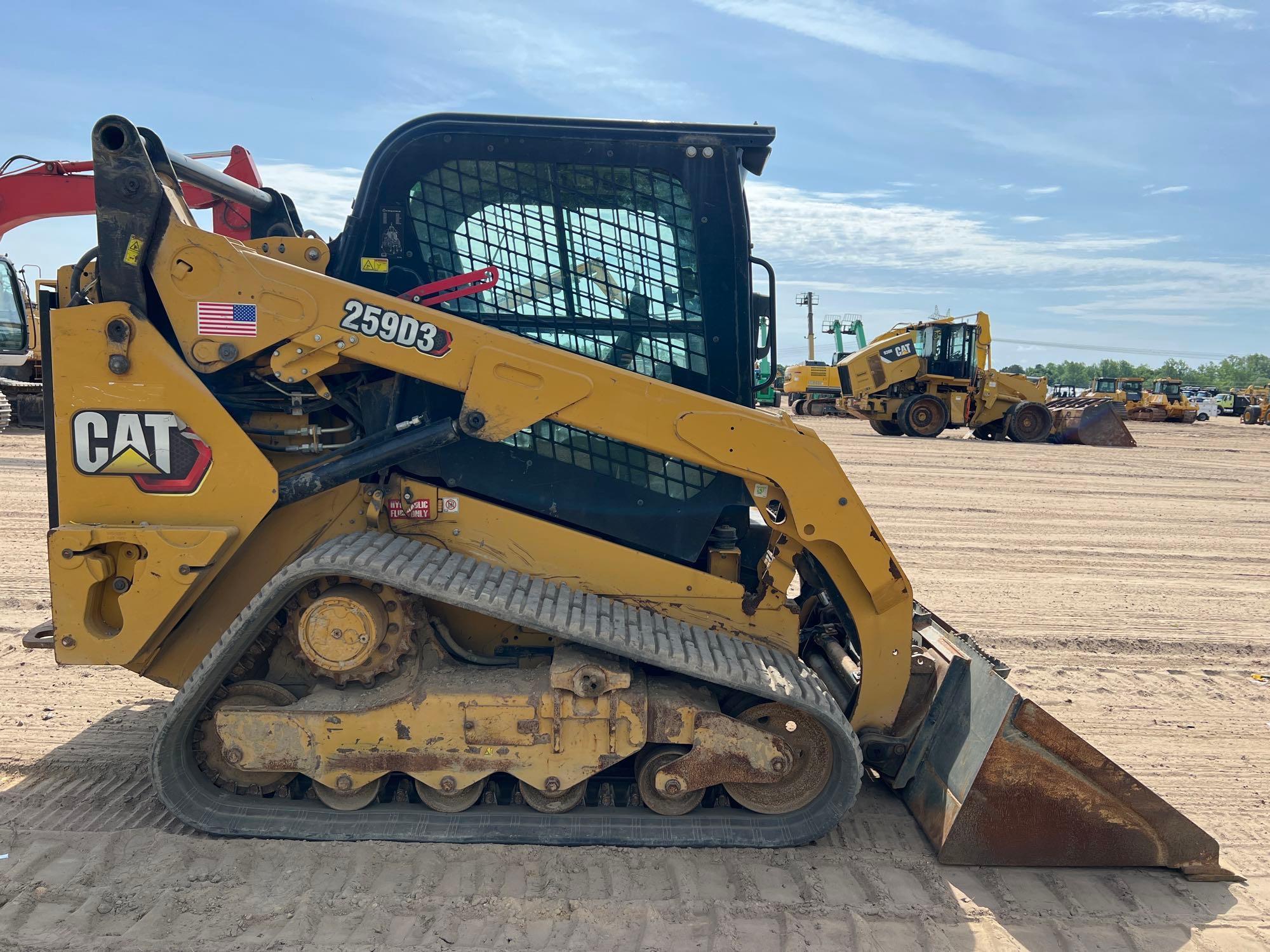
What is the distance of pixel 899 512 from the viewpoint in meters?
10.6

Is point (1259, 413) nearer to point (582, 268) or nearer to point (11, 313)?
point (582, 268)

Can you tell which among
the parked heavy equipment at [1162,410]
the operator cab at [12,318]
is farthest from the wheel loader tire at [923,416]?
the operator cab at [12,318]

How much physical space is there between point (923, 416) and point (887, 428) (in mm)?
1028

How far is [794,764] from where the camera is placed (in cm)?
349

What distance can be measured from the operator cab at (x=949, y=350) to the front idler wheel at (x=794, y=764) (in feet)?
65.5

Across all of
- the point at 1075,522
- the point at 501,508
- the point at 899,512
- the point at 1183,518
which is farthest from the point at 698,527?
the point at 1183,518

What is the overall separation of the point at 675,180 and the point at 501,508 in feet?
5.08

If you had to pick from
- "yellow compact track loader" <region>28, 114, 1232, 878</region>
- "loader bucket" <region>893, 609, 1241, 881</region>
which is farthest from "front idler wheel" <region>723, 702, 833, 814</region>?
"loader bucket" <region>893, 609, 1241, 881</region>

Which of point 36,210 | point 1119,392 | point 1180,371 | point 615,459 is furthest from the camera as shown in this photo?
point 1180,371

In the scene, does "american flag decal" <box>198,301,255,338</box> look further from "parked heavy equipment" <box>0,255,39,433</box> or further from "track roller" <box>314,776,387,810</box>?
"parked heavy equipment" <box>0,255,39,433</box>

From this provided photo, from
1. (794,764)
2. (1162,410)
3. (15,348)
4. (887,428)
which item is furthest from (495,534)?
(1162,410)

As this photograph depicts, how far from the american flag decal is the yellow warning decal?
28 centimetres

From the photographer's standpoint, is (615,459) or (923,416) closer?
(615,459)

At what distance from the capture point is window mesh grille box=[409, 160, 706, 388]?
3666 mm
